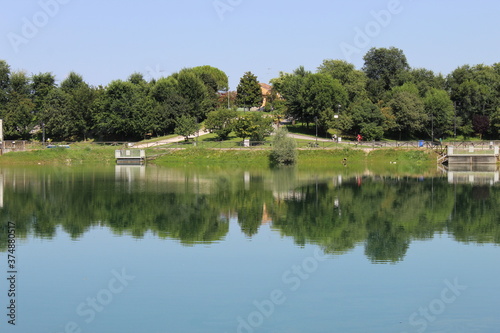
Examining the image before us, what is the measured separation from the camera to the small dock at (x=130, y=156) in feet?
208

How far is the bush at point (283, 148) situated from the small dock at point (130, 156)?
45.3ft

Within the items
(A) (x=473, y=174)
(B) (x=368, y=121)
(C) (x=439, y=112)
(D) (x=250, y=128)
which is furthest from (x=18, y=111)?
(A) (x=473, y=174)

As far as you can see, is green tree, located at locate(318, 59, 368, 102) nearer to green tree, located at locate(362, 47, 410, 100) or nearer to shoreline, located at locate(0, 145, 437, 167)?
green tree, located at locate(362, 47, 410, 100)

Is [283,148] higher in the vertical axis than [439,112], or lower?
lower

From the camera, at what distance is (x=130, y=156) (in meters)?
64.0

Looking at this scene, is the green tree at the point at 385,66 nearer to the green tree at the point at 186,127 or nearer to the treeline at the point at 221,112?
the treeline at the point at 221,112

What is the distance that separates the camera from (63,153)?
2586 inches

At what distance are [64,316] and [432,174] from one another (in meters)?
42.6

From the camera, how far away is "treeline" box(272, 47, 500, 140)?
7631cm

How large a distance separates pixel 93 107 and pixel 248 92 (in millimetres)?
34480

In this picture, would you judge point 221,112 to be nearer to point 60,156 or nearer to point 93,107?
point 93,107

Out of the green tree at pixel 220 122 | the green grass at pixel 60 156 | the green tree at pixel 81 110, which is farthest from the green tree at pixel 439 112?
the green tree at pixel 81 110

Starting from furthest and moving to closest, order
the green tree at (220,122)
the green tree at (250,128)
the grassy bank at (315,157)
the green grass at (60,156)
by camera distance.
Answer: the green tree at (220,122) < the green tree at (250,128) < the green grass at (60,156) < the grassy bank at (315,157)

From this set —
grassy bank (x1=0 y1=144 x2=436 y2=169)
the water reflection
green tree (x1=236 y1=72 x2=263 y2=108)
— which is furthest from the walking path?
green tree (x1=236 y1=72 x2=263 y2=108)
